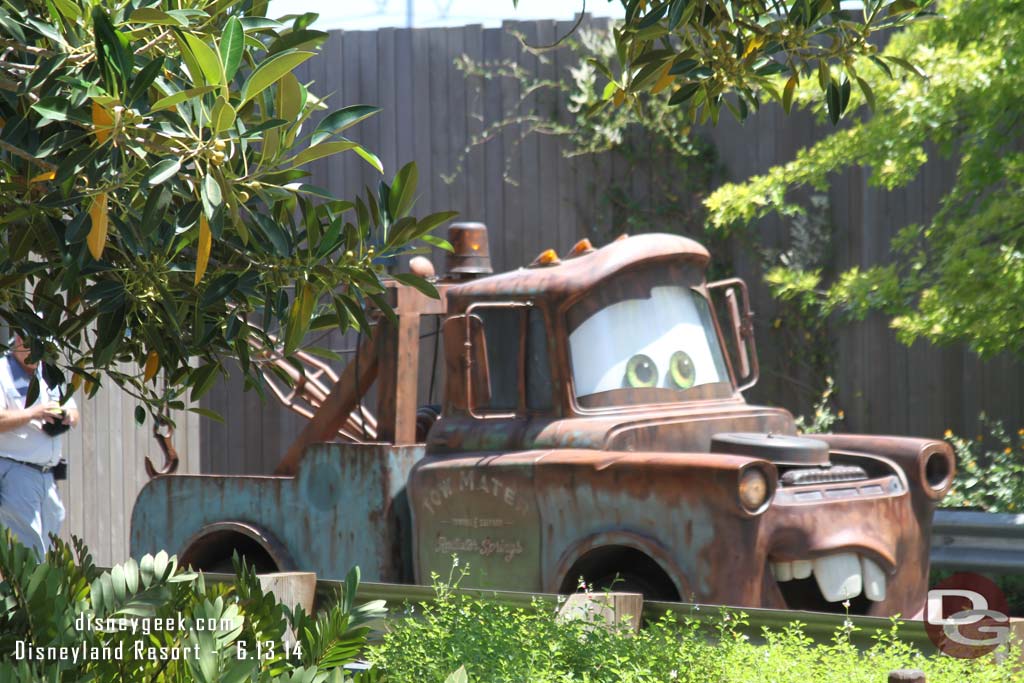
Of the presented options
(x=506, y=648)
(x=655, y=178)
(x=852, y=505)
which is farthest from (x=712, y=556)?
(x=655, y=178)

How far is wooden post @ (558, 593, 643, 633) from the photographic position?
373 cm

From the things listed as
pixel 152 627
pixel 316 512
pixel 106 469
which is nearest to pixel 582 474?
pixel 316 512

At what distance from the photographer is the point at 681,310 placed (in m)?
6.02

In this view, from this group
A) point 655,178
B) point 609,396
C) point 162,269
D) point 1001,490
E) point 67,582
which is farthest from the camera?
point 655,178

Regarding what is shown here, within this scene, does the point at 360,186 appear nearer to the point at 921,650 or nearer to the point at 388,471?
the point at 388,471

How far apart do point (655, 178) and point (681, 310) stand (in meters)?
4.99

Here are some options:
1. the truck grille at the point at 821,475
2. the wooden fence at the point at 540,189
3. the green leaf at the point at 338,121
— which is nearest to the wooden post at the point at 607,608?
the truck grille at the point at 821,475

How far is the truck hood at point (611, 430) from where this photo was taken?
5445mm

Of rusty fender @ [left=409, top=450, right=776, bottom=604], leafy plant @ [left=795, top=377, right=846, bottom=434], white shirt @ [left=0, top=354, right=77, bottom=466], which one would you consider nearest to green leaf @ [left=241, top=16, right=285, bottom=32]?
rusty fender @ [left=409, top=450, right=776, bottom=604]

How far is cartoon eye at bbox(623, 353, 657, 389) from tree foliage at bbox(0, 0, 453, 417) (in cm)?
255

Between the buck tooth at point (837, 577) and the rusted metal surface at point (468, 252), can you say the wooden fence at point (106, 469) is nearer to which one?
the rusted metal surface at point (468, 252)

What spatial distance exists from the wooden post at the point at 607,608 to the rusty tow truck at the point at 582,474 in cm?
105

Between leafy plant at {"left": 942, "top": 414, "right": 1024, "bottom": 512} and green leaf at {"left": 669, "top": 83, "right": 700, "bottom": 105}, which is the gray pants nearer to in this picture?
green leaf at {"left": 669, "top": 83, "right": 700, "bottom": 105}

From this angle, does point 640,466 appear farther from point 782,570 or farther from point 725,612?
point 725,612
